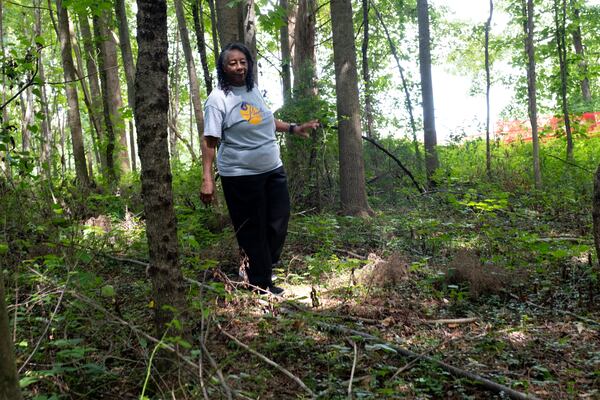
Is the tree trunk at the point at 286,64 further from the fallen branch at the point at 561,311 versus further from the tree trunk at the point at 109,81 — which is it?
the fallen branch at the point at 561,311

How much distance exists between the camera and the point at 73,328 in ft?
10.0

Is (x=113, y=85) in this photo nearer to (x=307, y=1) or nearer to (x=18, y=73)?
(x=307, y=1)

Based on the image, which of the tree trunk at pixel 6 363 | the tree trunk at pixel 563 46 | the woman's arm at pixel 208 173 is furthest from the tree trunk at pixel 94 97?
the tree trunk at pixel 563 46

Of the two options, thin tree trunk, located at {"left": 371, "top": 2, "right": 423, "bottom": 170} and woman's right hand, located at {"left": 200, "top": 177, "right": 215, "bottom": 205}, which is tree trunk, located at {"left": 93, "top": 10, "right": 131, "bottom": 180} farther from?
woman's right hand, located at {"left": 200, "top": 177, "right": 215, "bottom": 205}

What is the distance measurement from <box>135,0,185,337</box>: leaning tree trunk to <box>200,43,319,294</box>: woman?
5.69 ft

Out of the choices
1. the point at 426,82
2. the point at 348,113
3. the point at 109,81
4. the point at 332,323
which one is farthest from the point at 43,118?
the point at 426,82

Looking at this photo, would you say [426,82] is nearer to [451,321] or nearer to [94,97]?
[94,97]

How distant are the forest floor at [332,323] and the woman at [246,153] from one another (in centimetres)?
42

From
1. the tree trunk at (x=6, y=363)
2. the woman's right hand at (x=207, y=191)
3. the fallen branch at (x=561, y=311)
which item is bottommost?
the fallen branch at (x=561, y=311)

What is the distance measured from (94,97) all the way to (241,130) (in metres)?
9.76

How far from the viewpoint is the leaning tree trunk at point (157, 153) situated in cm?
243

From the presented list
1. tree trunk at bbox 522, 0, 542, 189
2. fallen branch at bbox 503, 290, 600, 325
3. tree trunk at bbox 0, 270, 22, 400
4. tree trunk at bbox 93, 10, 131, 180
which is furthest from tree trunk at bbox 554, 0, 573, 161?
tree trunk at bbox 0, 270, 22, 400

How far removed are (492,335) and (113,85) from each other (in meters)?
11.4

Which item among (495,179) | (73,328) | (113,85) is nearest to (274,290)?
(73,328)
